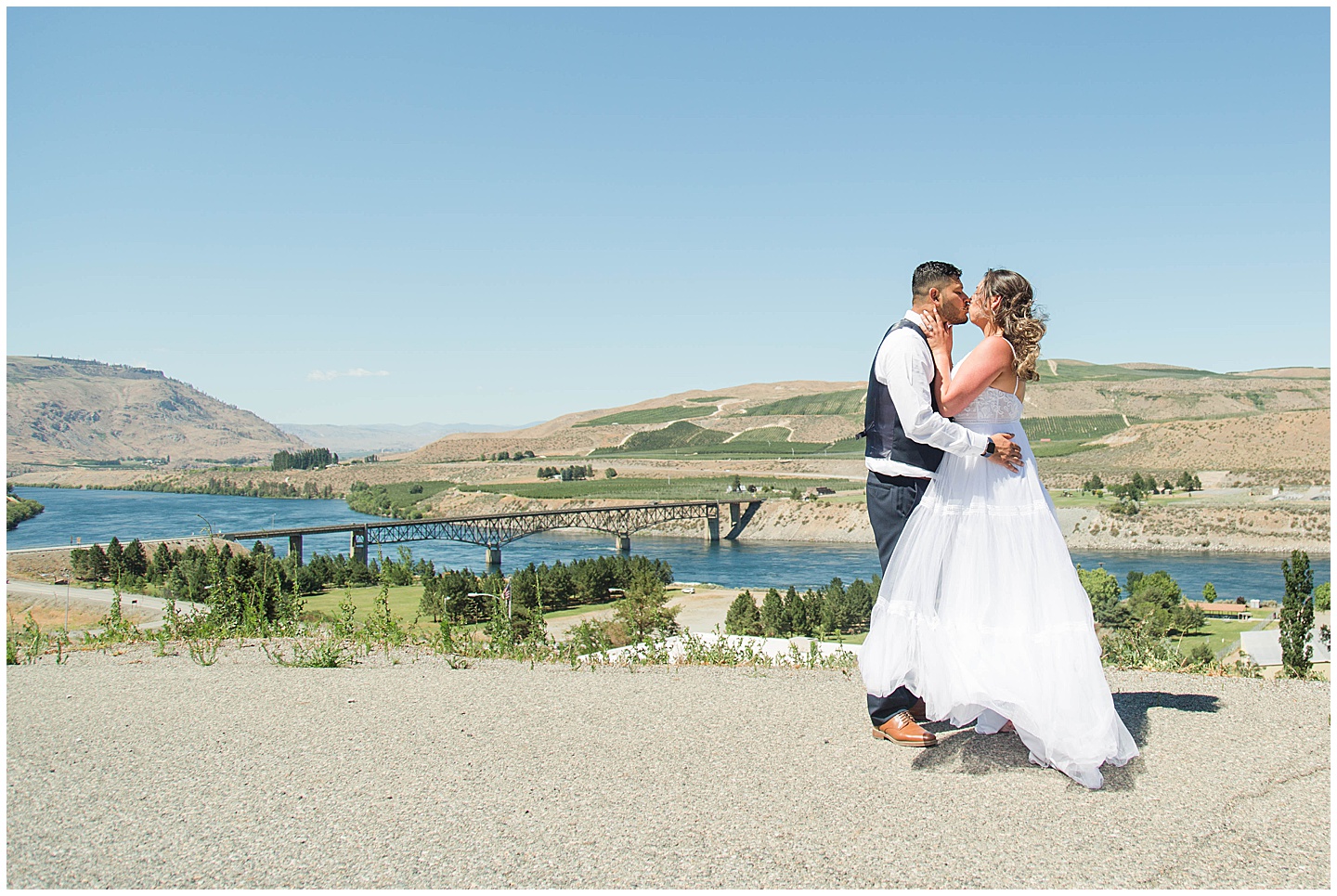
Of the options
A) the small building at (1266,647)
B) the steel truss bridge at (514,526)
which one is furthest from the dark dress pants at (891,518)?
the steel truss bridge at (514,526)

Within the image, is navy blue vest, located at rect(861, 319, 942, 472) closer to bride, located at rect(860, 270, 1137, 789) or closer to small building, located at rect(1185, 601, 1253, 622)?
bride, located at rect(860, 270, 1137, 789)

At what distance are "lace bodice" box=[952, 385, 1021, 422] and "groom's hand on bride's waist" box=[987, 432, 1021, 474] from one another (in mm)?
153

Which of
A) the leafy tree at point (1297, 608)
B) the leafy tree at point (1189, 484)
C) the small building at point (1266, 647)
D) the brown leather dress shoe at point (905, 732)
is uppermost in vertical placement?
the brown leather dress shoe at point (905, 732)

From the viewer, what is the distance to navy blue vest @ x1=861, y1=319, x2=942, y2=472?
4883 millimetres

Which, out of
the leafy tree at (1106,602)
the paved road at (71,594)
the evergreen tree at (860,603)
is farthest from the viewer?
the evergreen tree at (860,603)

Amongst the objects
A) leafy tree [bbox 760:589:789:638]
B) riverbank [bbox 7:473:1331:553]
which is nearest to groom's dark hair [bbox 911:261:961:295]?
leafy tree [bbox 760:589:789:638]

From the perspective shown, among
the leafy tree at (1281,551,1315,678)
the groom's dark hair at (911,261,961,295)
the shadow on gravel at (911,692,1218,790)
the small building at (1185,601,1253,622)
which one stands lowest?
the small building at (1185,601,1253,622)

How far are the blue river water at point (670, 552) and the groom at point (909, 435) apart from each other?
171ft

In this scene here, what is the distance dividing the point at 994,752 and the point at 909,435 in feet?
5.36

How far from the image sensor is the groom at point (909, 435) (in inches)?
182

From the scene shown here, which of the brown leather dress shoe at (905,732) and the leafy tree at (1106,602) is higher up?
the brown leather dress shoe at (905,732)

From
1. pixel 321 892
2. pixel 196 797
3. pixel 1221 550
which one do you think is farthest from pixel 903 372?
pixel 1221 550

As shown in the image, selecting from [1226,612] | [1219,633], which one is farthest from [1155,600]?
[1226,612]

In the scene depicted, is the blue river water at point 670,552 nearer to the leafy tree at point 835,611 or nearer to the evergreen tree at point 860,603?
the evergreen tree at point 860,603
